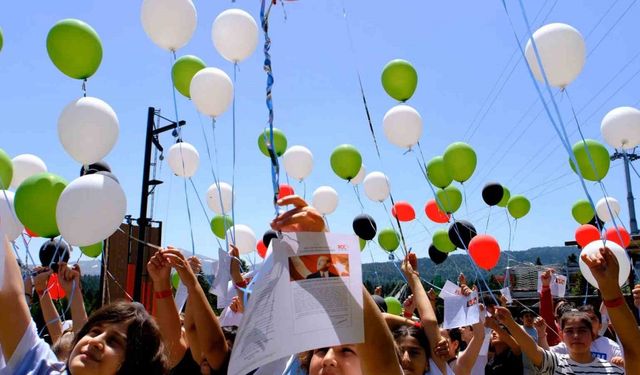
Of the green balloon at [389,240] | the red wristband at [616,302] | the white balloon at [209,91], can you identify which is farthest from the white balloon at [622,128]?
the red wristband at [616,302]

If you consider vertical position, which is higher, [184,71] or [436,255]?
[184,71]

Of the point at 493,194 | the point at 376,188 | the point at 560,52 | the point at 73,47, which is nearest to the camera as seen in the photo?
the point at 73,47

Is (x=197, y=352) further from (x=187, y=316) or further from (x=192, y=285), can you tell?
(x=192, y=285)

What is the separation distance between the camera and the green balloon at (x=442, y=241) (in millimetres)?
7929

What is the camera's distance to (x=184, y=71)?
5191 mm

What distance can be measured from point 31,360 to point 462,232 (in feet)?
19.5

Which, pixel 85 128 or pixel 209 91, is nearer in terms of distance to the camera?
pixel 85 128

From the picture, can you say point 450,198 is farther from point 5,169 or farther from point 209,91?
point 5,169

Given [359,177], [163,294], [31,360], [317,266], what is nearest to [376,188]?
[359,177]

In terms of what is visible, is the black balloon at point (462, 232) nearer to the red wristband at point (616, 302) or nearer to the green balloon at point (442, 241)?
the green balloon at point (442, 241)

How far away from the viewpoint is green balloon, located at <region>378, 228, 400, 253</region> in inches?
337

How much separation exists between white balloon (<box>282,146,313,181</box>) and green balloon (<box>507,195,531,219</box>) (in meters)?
3.32

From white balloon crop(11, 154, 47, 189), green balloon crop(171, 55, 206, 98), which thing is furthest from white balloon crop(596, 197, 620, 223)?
white balloon crop(11, 154, 47, 189)

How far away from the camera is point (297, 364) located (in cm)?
158
